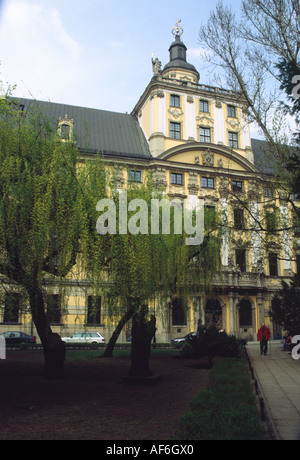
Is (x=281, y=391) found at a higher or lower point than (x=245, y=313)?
lower

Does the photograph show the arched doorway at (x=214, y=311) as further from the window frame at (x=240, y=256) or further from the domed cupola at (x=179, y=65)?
the domed cupola at (x=179, y=65)

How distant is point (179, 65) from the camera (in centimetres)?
4522

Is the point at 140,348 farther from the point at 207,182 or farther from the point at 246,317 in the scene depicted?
the point at 207,182

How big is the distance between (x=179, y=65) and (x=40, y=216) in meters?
39.6

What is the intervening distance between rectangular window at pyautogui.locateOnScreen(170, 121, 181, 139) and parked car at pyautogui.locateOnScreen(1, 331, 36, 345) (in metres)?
22.3

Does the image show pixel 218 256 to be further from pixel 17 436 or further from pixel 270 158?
pixel 17 436

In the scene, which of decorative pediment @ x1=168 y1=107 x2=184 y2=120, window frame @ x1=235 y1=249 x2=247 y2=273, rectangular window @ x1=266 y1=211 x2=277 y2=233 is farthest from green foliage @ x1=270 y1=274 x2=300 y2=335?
decorative pediment @ x1=168 y1=107 x2=184 y2=120

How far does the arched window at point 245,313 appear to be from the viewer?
3791 centimetres

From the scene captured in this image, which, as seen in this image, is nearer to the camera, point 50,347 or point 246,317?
point 50,347

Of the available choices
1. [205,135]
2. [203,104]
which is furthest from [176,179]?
[203,104]

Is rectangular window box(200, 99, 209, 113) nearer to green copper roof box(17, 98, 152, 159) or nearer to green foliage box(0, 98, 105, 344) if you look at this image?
green copper roof box(17, 98, 152, 159)

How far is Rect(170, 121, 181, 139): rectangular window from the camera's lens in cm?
3838

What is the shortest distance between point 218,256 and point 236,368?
21.6 ft

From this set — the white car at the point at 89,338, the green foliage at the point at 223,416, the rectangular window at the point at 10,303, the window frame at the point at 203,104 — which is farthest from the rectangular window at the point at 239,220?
the window frame at the point at 203,104
